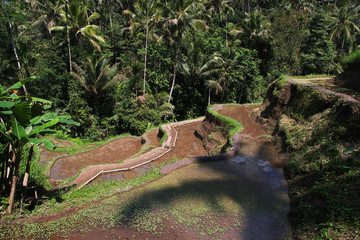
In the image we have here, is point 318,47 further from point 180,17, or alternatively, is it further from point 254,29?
point 180,17

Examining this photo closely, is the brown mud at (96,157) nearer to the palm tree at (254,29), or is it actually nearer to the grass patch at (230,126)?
the grass patch at (230,126)

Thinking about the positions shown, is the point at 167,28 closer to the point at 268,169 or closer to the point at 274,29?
the point at 268,169

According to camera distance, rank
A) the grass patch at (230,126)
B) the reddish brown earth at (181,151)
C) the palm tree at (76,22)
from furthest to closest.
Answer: the palm tree at (76,22)
the grass patch at (230,126)
the reddish brown earth at (181,151)

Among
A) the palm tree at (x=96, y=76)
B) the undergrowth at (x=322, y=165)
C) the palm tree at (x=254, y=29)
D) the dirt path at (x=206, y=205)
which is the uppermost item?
the palm tree at (x=254, y=29)

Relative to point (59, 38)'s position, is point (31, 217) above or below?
below

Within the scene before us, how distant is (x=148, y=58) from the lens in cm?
2127

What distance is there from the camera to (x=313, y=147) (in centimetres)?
773

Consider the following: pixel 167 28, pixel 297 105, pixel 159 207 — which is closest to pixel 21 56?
pixel 167 28

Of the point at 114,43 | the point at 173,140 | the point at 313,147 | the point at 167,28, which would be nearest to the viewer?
the point at 313,147

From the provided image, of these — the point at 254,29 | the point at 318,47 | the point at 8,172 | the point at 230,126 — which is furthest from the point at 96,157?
the point at 318,47

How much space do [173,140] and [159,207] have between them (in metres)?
8.01

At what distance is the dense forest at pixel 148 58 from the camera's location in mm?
16641

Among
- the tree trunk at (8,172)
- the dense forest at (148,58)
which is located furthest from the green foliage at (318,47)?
the tree trunk at (8,172)

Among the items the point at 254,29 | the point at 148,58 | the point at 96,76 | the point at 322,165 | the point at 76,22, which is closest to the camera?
the point at 322,165
